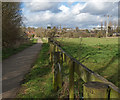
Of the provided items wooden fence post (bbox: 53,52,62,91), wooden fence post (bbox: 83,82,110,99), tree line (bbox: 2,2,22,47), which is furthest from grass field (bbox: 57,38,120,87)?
tree line (bbox: 2,2,22,47)

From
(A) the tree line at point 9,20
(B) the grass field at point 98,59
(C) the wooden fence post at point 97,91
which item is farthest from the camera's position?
(A) the tree line at point 9,20

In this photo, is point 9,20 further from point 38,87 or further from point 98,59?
point 38,87

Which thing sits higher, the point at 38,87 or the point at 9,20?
the point at 9,20

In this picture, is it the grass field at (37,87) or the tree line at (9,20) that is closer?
the grass field at (37,87)

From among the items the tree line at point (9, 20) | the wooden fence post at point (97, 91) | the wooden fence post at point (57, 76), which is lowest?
the wooden fence post at point (57, 76)

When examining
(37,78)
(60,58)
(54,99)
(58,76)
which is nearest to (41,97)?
(54,99)

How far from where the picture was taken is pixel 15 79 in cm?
566

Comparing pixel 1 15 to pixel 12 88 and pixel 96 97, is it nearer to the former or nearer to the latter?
pixel 12 88

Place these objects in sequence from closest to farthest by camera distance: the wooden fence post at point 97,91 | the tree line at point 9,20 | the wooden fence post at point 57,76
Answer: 1. the wooden fence post at point 97,91
2. the wooden fence post at point 57,76
3. the tree line at point 9,20

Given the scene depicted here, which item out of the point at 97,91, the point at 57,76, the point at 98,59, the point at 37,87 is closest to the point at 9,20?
the point at 98,59

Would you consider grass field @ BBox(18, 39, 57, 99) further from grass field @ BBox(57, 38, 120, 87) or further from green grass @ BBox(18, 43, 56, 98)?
grass field @ BBox(57, 38, 120, 87)

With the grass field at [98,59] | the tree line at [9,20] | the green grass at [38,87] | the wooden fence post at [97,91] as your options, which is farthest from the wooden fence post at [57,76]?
the tree line at [9,20]

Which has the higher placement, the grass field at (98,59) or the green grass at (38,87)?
the grass field at (98,59)

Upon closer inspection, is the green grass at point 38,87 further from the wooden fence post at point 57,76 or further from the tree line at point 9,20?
the tree line at point 9,20
